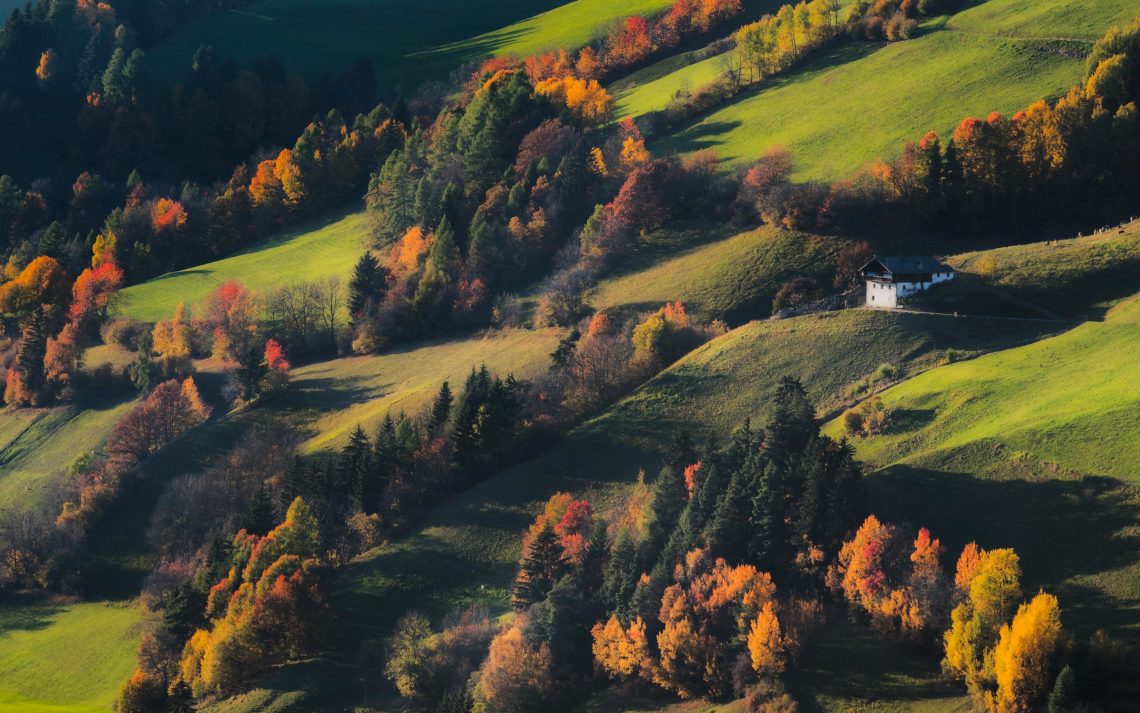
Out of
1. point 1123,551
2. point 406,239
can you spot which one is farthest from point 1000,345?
point 406,239

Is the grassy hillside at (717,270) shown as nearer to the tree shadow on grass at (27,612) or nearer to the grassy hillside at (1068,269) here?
the grassy hillside at (1068,269)

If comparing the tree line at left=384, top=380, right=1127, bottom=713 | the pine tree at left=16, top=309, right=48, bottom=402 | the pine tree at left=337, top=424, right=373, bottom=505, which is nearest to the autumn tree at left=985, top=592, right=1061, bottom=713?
the tree line at left=384, top=380, right=1127, bottom=713

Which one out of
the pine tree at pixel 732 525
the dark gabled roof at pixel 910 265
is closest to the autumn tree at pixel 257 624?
the pine tree at pixel 732 525

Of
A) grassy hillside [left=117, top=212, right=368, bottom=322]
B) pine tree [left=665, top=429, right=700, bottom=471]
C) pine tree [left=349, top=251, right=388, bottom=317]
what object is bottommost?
pine tree [left=665, top=429, right=700, bottom=471]

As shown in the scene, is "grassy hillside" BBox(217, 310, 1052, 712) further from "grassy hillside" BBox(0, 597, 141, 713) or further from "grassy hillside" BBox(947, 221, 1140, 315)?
"grassy hillside" BBox(0, 597, 141, 713)

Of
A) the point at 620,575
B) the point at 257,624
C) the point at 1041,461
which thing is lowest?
the point at 620,575

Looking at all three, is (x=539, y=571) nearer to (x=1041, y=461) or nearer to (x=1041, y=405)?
(x=1041, y=461)

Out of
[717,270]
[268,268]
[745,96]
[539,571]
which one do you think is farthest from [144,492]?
[745,96]

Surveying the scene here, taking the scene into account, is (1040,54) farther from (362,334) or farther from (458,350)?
(362,334)
